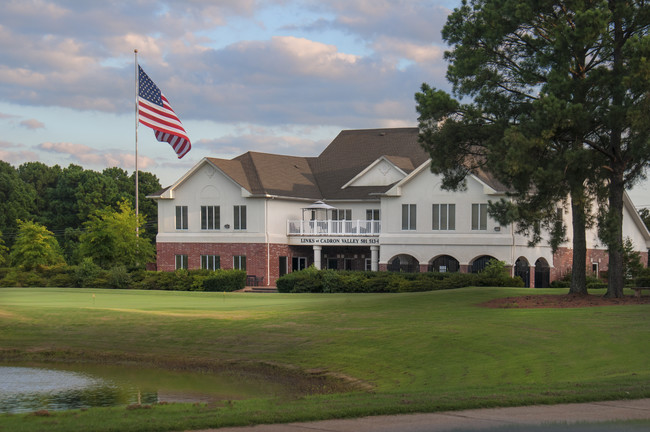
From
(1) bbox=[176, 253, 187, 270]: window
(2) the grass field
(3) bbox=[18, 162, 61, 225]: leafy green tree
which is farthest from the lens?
(3) bbox=[18, 162, 61, 225]: leafy green tree

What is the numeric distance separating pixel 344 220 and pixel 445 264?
742 centimetres

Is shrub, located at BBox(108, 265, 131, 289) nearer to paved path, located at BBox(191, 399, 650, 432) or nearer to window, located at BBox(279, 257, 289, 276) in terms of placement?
window, located at BBox(279, 257, 289, 276)

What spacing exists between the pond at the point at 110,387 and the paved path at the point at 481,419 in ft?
18.3

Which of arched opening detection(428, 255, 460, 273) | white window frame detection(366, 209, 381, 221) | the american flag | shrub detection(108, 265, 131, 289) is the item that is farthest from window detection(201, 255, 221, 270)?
arched opening detection(428, 255, 460, 273)

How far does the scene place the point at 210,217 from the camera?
5491 cm

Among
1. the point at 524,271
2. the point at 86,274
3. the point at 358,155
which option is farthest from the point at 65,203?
the point at 524,271

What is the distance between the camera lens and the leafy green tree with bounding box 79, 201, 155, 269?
52.2m

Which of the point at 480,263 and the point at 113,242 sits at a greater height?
the point at 113,242

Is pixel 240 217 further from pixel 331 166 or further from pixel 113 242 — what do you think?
pixel 331 166

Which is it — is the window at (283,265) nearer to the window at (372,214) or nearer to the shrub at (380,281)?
the window at (372,214)

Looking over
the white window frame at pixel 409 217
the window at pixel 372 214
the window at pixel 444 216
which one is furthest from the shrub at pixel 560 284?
the window at pixel 372 214

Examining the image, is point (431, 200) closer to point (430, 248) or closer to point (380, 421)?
point (430, 248)

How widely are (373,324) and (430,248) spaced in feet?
86.1

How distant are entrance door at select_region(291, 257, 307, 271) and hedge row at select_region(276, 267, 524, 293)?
432 inches
